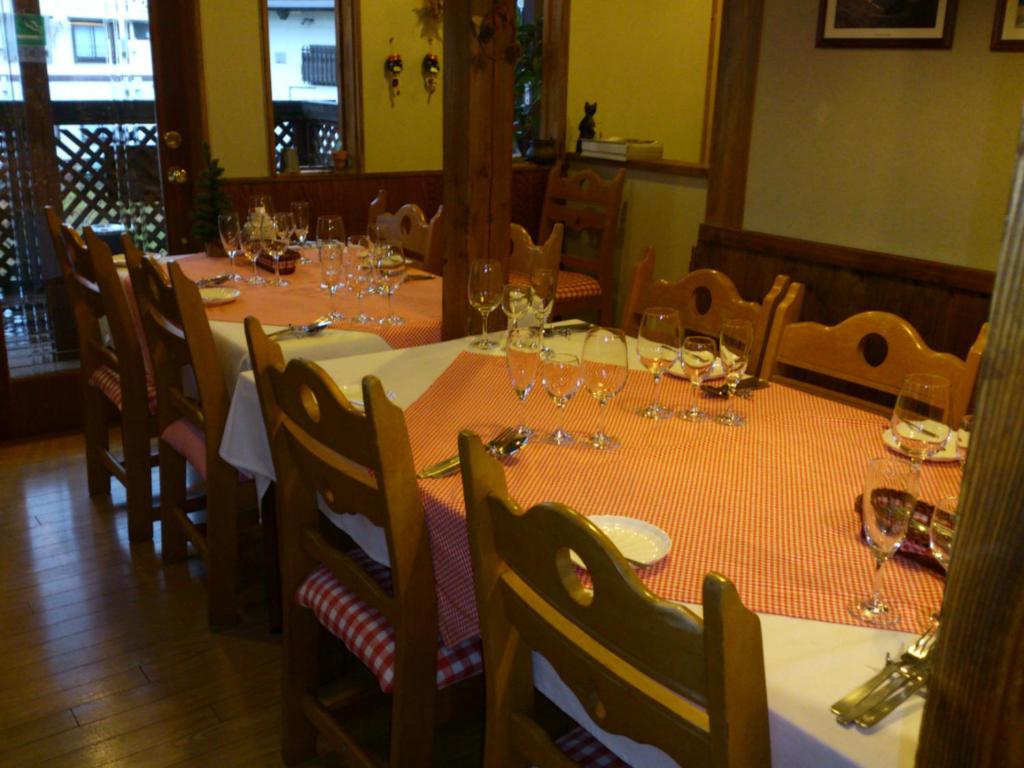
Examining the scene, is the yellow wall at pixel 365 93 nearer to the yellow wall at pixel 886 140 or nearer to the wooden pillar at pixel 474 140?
the yellow wall at pixel 886 140

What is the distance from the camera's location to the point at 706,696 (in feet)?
2.93

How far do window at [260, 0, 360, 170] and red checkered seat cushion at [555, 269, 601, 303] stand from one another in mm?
1170

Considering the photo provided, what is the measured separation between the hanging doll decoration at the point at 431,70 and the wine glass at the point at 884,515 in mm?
3901

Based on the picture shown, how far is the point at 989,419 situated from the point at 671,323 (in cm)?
154

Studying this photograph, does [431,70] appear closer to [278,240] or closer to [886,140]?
[278,240]

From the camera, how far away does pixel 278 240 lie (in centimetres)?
303

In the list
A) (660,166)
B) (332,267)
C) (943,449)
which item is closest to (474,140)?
(332,267)

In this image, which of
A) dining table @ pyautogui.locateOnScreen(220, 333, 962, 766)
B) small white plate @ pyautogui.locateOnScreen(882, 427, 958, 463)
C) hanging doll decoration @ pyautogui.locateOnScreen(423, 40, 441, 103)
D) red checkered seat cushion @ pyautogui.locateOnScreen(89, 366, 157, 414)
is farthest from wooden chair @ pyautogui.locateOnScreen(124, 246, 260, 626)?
hanging doll decoration @ pyautogui.locateOnScreen(423, 40, 441, 103)

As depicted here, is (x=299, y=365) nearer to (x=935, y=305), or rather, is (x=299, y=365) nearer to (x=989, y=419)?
(x=989, y=419)

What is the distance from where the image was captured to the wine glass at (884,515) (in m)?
1.18

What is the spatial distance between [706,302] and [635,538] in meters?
1.51

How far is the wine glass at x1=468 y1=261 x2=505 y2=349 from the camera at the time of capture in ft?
7.62

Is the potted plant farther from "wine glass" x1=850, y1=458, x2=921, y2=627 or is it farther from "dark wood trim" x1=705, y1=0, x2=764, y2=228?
"wine glass" x1=850, y1=458, x2=921, y2=627

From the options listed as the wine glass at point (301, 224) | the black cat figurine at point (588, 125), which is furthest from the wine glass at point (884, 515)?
the black cat figurine at point (588, 125)
